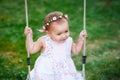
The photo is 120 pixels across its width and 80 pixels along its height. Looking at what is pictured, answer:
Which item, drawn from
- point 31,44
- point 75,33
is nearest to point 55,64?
point 31,44

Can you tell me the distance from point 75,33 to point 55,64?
345cm

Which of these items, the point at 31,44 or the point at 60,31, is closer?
the point at 60,31

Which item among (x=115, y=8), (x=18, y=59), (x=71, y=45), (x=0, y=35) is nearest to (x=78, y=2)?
(x=115, y=8)

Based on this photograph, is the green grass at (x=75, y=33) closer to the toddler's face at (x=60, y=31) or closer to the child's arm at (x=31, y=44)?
the child's arm at (x=31, y=44)

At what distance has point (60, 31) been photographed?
439cm

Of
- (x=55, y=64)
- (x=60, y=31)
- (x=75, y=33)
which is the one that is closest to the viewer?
(x=60, y=31)

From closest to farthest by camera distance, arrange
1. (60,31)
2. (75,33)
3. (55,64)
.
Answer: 1. (60,31)
2. (55,64)
3. (75,33)

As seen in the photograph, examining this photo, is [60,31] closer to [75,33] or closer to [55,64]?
[55,64]

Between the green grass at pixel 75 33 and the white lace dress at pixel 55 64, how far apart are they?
0.84 meters

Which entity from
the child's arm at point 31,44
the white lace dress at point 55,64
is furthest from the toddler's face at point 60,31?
the child's arm at point 31,44

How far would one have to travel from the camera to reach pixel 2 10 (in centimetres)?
973

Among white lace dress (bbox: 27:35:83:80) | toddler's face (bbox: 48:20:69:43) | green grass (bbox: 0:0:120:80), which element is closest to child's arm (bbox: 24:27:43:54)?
white lace dress (bbox: 27:35:83:80)

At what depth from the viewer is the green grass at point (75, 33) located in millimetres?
5727

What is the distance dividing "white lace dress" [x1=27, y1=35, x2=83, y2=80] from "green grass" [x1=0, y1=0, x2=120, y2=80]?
84cm
